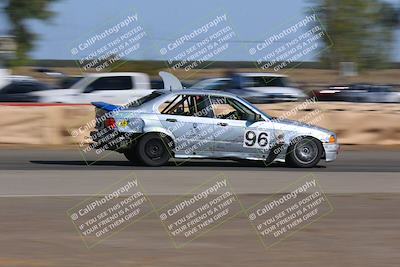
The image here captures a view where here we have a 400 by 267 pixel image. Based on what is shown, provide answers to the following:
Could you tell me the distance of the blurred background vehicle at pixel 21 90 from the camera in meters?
28.2

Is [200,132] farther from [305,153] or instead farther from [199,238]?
[199,238]

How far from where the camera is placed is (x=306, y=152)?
16.5m

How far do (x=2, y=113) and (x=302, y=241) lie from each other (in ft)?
40.6

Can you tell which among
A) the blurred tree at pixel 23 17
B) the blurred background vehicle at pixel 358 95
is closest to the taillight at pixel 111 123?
the blurred background vehicle at pixel 358 95

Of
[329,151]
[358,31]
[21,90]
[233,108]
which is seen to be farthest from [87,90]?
[358,31]

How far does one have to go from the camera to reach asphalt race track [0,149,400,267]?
324 inches

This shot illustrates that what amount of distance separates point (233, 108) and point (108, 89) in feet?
36.3

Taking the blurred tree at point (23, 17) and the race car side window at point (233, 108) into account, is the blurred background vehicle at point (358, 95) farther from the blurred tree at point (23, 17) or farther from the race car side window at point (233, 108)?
the race car side window at point (233, 108)

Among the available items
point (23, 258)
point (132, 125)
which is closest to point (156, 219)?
point (23, 258)

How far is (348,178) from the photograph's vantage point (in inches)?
594

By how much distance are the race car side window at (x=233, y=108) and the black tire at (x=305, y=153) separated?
969mm

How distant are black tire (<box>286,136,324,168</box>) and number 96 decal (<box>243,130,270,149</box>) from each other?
516 millimetres

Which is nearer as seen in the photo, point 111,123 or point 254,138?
point 111,123

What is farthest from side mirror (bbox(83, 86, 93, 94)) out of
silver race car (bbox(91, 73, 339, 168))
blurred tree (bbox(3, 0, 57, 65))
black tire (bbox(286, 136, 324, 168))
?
blurred tree (bbox(3, 0, 57, 65))
